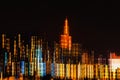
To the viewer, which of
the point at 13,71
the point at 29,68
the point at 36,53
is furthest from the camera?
the point at 36,53

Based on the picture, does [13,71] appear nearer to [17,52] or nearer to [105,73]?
[17,52]

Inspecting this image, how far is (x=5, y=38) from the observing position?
17.8 metres

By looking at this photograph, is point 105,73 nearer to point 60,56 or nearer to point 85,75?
point 85,75

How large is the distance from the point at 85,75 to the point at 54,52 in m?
1.60

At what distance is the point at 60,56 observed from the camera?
783 inches

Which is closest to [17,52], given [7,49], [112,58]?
[7,49]

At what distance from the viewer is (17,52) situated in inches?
730

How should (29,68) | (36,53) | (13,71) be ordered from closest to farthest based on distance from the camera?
(13,71) → (29,68) → (36,53)

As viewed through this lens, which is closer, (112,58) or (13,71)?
(13,71)

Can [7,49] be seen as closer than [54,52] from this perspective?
Yes

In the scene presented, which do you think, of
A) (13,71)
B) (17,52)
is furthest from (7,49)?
(13,71)

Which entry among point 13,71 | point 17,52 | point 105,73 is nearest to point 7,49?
point 17,52

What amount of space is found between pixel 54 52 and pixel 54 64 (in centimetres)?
49

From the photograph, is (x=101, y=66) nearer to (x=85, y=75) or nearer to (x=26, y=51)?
(x=85, y=75)
